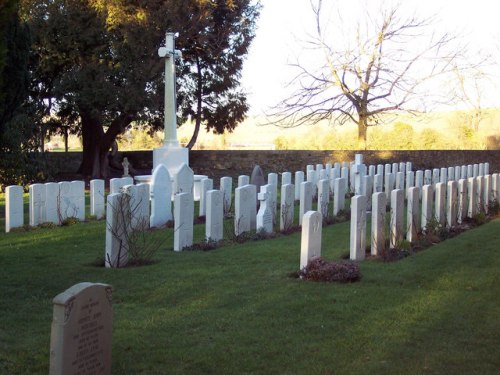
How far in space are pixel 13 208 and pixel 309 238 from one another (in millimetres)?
6474

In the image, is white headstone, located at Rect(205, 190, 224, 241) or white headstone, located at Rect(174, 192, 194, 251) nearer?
white headstone, located at Rect(174, 192, 194, 251)

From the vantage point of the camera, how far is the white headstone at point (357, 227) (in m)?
8.57

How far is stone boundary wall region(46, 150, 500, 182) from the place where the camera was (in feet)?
88.9

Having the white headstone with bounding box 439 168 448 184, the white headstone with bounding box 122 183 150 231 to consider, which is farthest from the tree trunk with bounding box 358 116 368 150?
the white headstone with bounding box 122 183 150 231

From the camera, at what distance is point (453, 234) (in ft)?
37.4

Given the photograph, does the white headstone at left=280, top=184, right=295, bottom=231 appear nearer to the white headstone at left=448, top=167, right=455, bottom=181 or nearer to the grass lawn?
the grass lawn

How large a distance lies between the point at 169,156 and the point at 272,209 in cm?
649

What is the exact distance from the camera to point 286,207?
11.9 metres

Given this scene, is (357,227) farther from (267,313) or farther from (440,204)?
(440,204)

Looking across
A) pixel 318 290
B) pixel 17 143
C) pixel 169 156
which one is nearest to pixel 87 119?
pixel 17 143

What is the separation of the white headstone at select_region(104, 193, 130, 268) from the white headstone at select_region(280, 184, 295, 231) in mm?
3962

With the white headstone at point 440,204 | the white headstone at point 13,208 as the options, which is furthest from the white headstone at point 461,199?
the white headstone at point 13,208

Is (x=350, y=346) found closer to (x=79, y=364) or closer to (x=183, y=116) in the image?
(x=79, y=364)

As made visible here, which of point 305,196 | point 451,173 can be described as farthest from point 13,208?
point 451,173
